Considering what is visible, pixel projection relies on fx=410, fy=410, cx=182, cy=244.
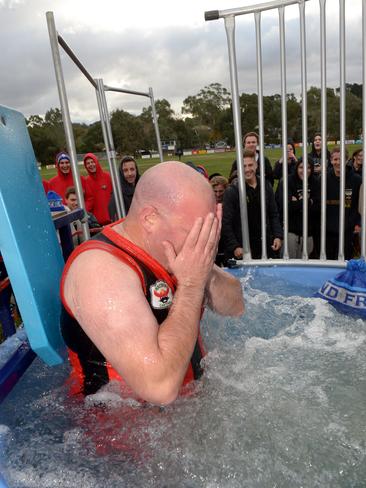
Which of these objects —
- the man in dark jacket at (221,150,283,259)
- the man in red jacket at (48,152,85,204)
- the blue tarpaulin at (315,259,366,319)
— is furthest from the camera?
the man in red jacket at (48,152,85,204)

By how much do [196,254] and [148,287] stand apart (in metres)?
0.22

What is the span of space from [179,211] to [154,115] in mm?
5264

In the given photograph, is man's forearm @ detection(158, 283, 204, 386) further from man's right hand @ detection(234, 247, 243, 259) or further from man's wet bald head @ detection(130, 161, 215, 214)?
man's right hand @ detection(234, 247, 243, 259)

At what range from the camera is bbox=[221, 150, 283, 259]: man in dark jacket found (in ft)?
13.1

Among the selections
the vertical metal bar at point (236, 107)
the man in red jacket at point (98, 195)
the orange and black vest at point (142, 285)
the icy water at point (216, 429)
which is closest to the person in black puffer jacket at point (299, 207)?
the vertical metal bar at point (236, 107)

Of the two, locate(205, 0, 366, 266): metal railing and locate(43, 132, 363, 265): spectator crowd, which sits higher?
locate(205, 0, 366, 266): metal railing

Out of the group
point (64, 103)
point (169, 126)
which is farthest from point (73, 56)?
point (169, 126)

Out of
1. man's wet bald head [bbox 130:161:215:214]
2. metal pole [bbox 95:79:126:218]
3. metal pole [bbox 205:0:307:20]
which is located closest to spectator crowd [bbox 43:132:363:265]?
metal pole [bbox 95:79:126:218]

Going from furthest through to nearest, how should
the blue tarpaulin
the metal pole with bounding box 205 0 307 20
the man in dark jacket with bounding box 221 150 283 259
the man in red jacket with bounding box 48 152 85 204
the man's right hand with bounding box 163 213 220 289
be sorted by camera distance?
the man in red jacket with bounding box 48 152 85 204 → the man in dark jacket with bounding box 221 150 283 259 → the metal pole with bounding box 205 0 307 20 → the blue tarpaulin → the man's right hand with bounding box 163 213 220 289

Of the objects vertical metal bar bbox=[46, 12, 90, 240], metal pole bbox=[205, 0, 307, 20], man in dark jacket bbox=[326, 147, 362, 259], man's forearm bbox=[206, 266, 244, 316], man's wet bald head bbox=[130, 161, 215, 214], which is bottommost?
man in dark jacket bbox=[326, 147, 362, 259]

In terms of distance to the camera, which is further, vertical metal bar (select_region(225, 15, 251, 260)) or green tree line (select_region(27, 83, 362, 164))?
green tree line (select_region(27, 83, 362, 164))

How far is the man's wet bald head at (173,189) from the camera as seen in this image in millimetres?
1477

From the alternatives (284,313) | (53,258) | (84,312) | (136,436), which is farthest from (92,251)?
(284,313)

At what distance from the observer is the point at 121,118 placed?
64.2m
